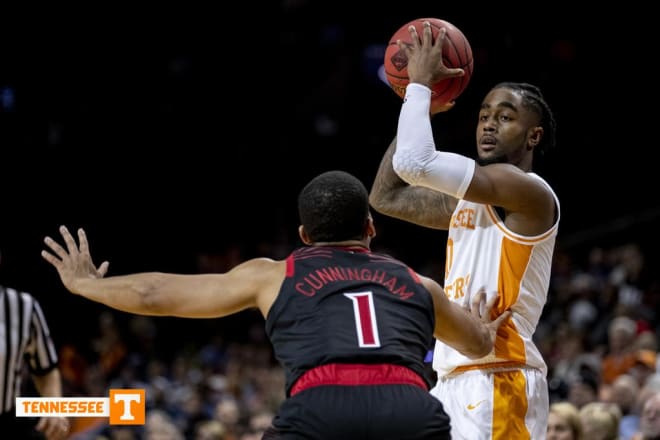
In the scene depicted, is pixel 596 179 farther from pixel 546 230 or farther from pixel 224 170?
pixel 546 230

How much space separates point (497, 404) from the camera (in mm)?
4215

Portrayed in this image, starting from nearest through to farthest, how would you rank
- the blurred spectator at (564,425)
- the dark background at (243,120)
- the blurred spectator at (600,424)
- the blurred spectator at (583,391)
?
the blurred spectator at (564,425) → the blurred spectator at (600,424) → the blurred spectator at (583,391) → the dark background at (243,120)

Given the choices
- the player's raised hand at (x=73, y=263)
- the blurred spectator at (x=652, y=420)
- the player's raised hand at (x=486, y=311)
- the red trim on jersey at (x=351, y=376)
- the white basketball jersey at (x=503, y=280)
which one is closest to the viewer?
the red trim on jersey at (x=351, y=376)

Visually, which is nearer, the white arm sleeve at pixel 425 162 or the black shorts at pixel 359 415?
the black shorts at pixel 359 415

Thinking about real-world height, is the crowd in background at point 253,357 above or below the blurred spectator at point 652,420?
above

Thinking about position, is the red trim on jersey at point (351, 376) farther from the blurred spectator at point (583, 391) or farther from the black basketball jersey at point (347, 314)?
the blurred spectator at point (583, 391)

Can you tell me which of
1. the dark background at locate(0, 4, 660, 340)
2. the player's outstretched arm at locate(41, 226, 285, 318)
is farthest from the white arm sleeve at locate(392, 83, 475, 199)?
the dark background at locate(0, 4, 660, 340)

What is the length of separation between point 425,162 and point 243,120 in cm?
1140

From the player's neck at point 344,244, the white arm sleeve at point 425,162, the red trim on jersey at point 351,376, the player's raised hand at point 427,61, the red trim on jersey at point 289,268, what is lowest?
the red trim on jersey at point 351,376

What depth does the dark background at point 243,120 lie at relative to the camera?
1396 centimetres

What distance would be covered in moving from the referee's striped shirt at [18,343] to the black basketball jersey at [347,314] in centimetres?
341

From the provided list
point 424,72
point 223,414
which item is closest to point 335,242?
point 424,72

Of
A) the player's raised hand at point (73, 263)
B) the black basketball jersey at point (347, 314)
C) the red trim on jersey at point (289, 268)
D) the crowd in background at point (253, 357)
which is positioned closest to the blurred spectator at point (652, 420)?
the crowd in background at point (253, 357)

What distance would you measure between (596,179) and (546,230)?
1033 centimetres
